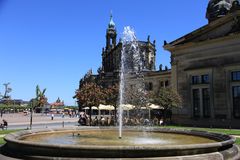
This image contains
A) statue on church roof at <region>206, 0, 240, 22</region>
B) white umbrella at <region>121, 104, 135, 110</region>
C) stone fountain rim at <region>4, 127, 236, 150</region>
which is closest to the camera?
stone fountain rim at <region>4, 127, 236, 150</region>

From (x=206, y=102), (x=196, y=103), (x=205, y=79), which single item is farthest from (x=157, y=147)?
(x=196, y=103)

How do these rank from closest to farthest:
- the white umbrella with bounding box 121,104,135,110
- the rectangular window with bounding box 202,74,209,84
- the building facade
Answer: the building facade < the rectangular window with bounding box 202,74,209,84 < the white umbrella with bounding box 121,104,135,110

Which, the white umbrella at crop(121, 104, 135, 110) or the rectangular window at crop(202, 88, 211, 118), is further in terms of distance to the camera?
the white umbrella at crop(121, 104, 135, 110)

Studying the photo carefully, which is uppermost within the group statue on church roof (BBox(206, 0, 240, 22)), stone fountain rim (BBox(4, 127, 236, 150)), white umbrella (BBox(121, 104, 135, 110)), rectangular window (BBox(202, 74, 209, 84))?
statue on church roof (BBox(206, 0, 240, 22))

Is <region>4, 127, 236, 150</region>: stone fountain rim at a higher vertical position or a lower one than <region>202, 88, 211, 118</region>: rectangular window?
lower

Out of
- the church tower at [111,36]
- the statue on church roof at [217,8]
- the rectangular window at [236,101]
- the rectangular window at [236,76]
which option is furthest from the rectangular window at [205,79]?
the church tower at [111,36]

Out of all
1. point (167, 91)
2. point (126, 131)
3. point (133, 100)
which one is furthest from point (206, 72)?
point (126, 131)

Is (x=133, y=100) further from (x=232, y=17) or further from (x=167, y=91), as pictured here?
(x=232, y=17)

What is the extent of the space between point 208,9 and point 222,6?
9.30ft

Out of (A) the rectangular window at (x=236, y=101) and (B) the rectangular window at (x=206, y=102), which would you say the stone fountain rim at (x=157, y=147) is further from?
(B) the rectangular window at (x=206, y=102)

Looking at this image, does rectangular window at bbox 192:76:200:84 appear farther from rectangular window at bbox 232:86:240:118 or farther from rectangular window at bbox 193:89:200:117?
rectangular window at bbox 232:86:240:118

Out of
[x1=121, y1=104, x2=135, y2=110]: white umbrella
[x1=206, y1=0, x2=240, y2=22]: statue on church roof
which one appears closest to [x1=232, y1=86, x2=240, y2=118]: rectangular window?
[x1=121, y1=104, x2=135, y2=110]: white umbrella

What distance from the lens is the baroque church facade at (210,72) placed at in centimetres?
3638

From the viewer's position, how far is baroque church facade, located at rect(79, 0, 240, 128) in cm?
3638
